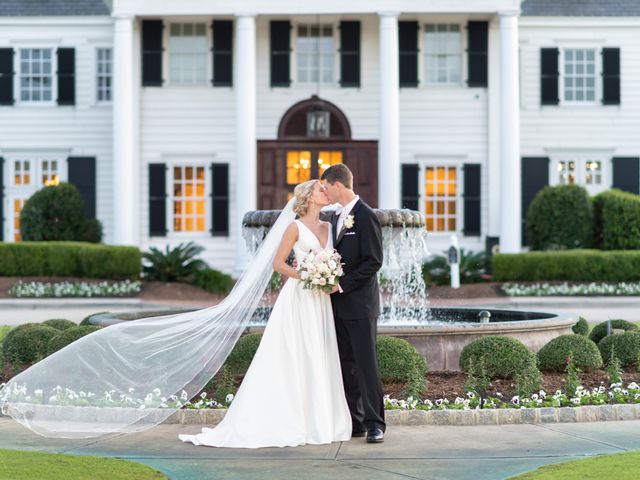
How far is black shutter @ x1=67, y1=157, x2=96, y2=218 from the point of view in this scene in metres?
31.7

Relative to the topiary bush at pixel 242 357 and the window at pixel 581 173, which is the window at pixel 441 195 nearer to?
the window at pixel 581 173

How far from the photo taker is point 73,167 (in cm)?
3177

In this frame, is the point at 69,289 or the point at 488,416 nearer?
the point at 488,416

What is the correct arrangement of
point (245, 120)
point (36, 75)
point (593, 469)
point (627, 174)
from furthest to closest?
point (36, 75) < point (627, 174) < point (245, 120) < point (593, 469)

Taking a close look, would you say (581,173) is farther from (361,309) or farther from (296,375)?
(296,375)

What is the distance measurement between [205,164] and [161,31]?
145 inches

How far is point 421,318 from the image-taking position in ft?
54.2

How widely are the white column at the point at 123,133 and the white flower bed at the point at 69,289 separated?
274 cm

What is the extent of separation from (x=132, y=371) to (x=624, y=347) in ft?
18.4

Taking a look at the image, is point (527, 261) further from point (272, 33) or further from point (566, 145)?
point (272, 33)

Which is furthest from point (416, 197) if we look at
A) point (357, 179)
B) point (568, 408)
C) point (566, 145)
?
point (568, 408)

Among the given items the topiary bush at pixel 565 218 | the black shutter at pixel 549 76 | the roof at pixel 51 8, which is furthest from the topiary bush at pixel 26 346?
the black shutter at pixel 549 76

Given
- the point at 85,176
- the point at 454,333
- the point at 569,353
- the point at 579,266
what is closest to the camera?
the point at 569,353

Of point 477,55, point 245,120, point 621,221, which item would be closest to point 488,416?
point 621,221
